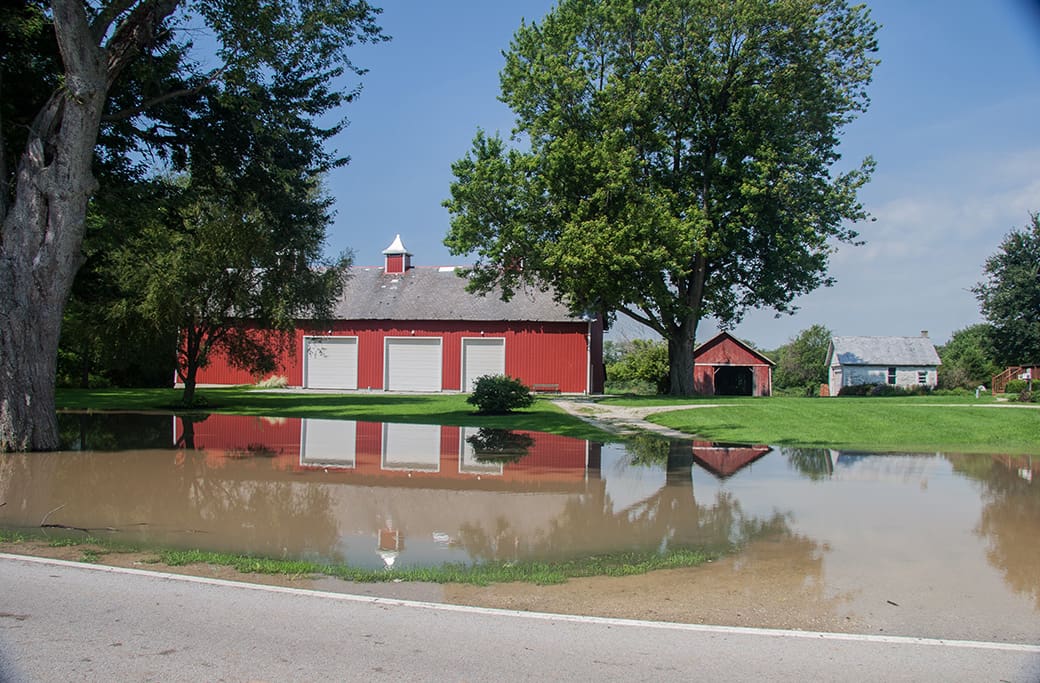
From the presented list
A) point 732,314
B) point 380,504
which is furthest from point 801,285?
point 380,504

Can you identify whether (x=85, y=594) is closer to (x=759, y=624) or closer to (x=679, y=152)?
(x=759, y=624)

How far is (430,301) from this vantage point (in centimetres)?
3909

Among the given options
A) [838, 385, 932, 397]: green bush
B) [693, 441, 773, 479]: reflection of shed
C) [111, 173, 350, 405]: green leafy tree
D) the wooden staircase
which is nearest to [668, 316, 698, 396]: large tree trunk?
[111, 173, 350, 405]: green leafy tree

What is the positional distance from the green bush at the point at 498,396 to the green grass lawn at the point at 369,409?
0.37 meters

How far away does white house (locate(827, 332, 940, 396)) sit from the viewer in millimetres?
61812

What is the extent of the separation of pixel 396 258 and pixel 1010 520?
117 ft

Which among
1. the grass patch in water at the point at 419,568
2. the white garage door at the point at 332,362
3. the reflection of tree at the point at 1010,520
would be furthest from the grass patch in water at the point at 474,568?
the white garage door at the point at 332,362

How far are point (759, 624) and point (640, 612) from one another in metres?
0.83

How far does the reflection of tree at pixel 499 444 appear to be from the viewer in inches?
549

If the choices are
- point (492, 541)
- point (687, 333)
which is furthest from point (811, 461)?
point (687, 333)

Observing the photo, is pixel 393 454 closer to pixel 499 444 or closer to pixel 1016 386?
pixel 499 444

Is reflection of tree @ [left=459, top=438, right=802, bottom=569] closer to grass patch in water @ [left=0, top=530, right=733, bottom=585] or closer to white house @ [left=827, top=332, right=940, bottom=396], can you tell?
grass patch in water @ [left=0, top=530, right=733, bottom=585]

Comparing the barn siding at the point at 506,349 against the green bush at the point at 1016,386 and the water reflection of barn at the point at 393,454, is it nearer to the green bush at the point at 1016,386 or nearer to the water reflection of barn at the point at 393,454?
the water reflection of barn at the point at 393,454

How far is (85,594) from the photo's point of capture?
560 cm
